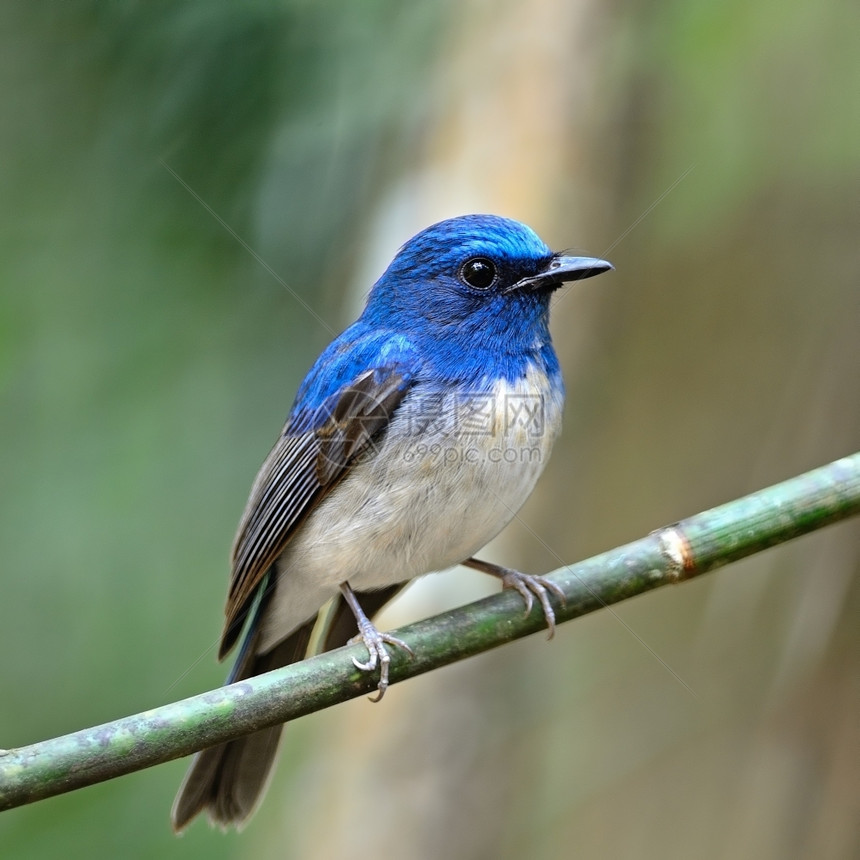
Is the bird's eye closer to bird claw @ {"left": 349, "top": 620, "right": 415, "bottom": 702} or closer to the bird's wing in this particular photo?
the bird's wing

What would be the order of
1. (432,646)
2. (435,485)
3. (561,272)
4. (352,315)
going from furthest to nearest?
(352,315) → (561,272) → (435,485) → (432,646)

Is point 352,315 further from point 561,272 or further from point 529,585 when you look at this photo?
point 529,585

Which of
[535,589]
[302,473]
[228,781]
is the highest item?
[302,473]

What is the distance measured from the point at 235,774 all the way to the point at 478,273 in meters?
1.92

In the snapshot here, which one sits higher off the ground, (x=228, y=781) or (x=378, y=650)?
(x=378, y=650)

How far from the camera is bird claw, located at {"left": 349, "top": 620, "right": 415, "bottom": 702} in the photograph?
2697 mm

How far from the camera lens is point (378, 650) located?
298 centimetres

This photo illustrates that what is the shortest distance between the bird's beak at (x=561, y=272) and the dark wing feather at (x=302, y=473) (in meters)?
0.52

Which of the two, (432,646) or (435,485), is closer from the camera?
(432,646)

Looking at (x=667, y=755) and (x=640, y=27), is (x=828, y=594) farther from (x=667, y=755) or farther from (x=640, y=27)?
(x=640, y=27)

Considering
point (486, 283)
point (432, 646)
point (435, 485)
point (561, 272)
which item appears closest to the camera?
point (432, 646)

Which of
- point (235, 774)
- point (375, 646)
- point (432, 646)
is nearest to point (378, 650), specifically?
point (375, 646)

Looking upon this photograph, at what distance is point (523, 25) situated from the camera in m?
4.64

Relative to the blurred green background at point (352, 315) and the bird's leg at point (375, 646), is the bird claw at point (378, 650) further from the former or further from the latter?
the blurred green background at point (352, 315)
